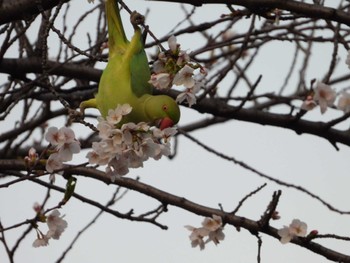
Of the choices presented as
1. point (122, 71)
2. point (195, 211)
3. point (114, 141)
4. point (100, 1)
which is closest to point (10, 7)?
point (122, 71)

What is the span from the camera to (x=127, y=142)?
198 cm

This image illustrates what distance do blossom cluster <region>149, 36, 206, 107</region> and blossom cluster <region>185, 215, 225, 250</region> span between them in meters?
1.10

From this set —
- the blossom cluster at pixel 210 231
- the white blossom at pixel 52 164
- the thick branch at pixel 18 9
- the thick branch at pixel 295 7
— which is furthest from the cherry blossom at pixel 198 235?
the thick branch at pixel 18 9

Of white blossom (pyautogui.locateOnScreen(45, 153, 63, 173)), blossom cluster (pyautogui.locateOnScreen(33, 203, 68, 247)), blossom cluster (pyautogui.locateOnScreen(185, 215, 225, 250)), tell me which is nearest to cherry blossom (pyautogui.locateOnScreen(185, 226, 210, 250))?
blossom cluster (pyautogui.locateOnScreen(185, 215, 225, 250))

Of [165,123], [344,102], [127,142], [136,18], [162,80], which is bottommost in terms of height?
[127,142]

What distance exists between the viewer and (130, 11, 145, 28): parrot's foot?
6.89ft

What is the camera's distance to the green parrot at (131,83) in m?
2.06

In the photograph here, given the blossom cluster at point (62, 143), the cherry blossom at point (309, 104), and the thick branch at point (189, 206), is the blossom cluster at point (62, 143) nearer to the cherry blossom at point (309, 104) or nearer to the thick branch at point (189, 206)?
the thick branch at point (189, 206)

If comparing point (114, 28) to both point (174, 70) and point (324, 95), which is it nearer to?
point (174, 70)

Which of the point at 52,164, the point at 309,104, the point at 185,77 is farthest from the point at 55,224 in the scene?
the point at 309,104

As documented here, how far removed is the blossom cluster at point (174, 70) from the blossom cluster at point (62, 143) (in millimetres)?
390

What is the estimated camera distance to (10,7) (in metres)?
2.74

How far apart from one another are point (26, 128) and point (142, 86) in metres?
1.98

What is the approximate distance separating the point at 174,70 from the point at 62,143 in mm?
495
